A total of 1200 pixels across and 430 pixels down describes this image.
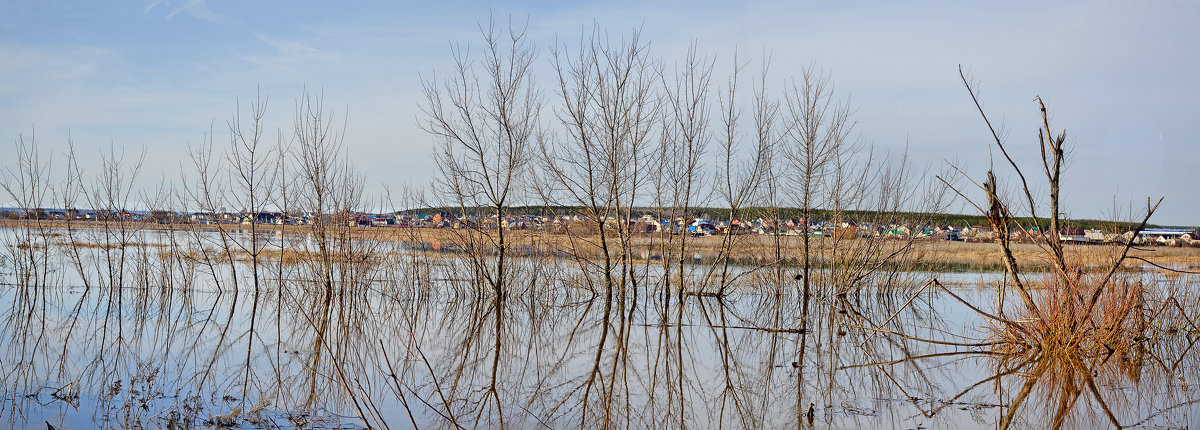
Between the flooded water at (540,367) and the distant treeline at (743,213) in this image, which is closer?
the flooded water at (540,367)

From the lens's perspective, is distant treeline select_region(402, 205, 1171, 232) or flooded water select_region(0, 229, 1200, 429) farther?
distant treeline select_region(402, 205, 1171, 232)

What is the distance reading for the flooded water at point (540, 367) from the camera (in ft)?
18.2

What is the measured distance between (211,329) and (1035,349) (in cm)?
907

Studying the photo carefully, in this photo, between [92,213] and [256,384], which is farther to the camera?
[92,213]

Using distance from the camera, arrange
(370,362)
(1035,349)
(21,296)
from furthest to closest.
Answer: (21,296)
(1035,349)
(370,362)

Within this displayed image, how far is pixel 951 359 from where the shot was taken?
323 inches

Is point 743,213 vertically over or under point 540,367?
over

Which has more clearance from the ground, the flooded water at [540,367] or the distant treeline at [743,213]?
the distant treeline at [743,213]

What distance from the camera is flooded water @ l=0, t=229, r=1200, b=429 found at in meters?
5.55

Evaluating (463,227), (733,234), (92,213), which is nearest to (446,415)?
(463,227)

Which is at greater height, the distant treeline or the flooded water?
the distant treeline

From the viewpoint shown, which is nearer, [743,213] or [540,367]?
[540,367]

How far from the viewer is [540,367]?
7695 millimetres

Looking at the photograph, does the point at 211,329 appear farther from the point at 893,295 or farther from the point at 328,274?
the point at 893,295
